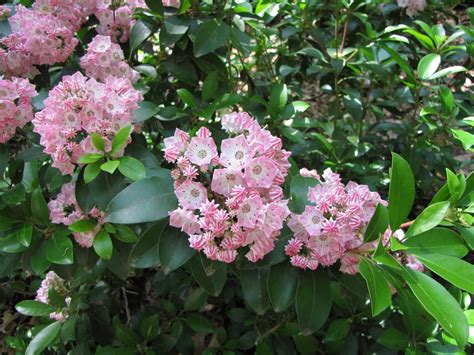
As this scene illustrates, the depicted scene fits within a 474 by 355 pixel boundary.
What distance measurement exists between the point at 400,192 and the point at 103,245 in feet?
2.64

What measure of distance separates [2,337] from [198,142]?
2041 mm

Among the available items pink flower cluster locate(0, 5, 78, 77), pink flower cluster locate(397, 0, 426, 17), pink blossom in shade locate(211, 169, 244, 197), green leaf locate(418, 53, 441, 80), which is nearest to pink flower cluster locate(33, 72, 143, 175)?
pink blossom in shade locate(211, 169, 244, 197)

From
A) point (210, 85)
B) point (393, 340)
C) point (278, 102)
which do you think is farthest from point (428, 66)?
point (393, 340)

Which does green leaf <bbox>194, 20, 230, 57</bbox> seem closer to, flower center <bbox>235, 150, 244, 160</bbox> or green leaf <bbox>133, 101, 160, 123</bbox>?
green leaf <bbox>133, 101, 160, 123</bbox>

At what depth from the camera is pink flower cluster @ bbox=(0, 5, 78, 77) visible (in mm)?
1700

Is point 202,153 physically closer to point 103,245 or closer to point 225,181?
point 225,181

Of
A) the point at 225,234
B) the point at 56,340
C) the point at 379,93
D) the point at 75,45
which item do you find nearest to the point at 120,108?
the point at 225,234

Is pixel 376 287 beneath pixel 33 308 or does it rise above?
above

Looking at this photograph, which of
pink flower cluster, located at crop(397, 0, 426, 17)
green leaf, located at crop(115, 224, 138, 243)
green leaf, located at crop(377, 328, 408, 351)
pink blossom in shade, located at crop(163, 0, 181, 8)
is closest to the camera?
green leaf, located at crop(115, 224, 138, 243)

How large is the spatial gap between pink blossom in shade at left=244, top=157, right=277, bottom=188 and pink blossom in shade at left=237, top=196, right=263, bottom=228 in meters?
0.05

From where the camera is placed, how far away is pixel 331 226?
1.12 meters

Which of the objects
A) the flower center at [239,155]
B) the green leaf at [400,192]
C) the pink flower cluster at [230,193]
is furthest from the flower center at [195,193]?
the green leaf at [400,192]

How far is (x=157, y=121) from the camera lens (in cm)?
201

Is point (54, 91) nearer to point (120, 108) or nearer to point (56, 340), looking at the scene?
point (120, 108)
